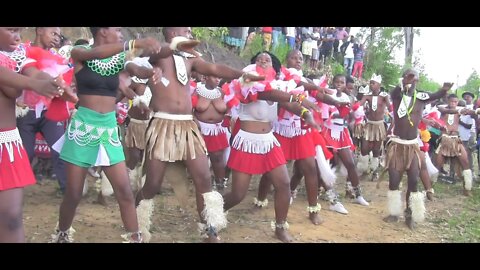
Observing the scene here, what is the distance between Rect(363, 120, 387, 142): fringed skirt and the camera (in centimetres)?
933

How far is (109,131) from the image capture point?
13.1ft

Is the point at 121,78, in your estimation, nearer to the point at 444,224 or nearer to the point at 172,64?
the point at 172,64

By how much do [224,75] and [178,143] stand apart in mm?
772

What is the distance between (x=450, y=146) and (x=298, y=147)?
15.7ft

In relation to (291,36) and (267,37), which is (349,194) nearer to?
(267,37)

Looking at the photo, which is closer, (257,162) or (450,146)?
(257,162)

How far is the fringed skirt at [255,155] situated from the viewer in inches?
195

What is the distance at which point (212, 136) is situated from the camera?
6.88 m

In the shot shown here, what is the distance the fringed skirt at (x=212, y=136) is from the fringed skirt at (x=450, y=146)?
4.93 meters

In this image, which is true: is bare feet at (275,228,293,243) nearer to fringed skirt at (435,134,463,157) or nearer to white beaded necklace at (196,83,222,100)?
white beaded necklace at (196,83,222,100)

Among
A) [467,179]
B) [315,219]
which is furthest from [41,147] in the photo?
[467,179]

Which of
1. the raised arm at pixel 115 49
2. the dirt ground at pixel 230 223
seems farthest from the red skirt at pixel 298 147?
the raised arm at pixel 115 49

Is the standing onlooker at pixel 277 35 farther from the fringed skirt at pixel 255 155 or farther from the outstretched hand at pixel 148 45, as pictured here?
the outstretched hand at pixel 148 45
